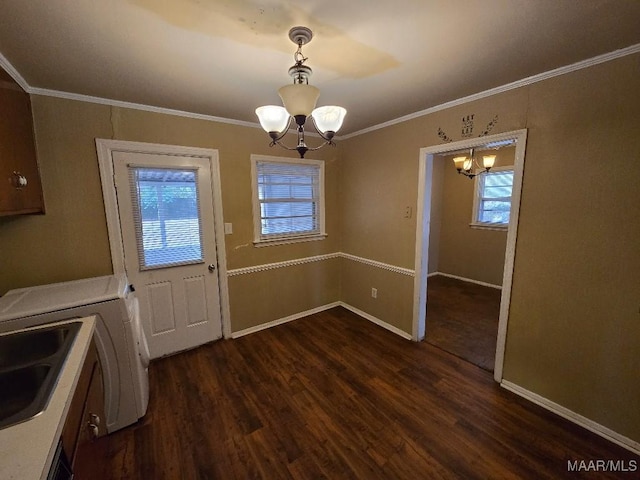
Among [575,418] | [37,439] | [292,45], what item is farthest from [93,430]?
[575,418]

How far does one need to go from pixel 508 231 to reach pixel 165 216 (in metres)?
2.90

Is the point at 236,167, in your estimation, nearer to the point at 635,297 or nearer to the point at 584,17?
the point at 584,17

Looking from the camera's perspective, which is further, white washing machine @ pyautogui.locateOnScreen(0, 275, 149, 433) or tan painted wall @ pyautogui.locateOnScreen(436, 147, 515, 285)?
tan painted wall @ pyautogui.locateOnScreen(436, 147, 515, 285)

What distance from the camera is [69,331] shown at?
138cm

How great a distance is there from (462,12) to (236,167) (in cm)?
222

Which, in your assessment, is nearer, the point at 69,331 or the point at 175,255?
the point at 69,331

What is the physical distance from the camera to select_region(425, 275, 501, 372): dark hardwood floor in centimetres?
265

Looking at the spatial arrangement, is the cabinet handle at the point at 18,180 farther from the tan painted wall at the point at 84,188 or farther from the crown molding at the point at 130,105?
the crown molding at the point at 130,105

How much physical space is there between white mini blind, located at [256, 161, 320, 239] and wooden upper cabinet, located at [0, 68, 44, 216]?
A: 1.72m

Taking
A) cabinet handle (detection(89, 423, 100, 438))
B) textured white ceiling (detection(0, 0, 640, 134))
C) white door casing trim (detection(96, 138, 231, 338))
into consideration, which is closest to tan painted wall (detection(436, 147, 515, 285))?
textured white ceiling (detection(0, 0, 640, 134))

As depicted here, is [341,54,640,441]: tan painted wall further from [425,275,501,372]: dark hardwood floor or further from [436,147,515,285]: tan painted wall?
[436,147,515,285]: tan painted wall

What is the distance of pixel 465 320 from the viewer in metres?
3.30

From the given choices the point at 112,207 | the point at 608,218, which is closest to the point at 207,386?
the point at 112,207

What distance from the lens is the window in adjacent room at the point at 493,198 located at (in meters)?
4.23
